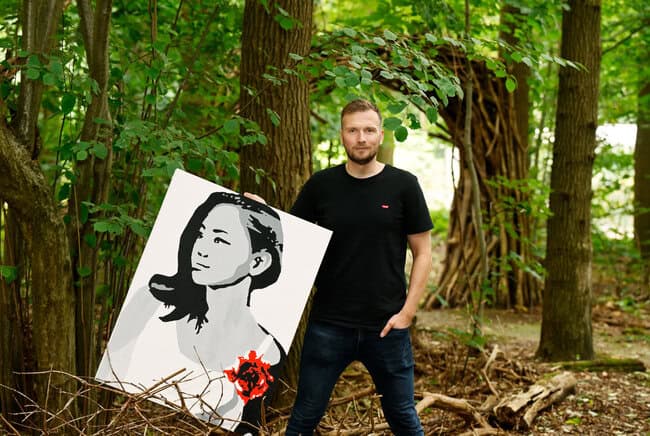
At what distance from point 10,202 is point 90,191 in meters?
0.50

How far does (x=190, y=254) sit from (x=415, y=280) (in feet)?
3.01

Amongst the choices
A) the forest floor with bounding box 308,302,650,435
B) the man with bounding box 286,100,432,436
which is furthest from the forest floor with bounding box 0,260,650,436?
the man with bounding box 286,100,432,436

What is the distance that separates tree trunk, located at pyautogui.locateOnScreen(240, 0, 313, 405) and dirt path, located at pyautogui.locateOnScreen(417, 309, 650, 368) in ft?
9.26

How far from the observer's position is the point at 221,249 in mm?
3004

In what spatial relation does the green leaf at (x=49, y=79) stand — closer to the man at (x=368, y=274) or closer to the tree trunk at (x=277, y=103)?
the man at (x=368, y=274)

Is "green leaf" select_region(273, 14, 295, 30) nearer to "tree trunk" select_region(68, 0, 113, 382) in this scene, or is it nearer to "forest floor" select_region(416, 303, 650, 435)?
"tree trunk" select_region(68, 0, 113, 382)

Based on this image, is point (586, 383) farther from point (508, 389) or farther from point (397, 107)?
point (397, 107)

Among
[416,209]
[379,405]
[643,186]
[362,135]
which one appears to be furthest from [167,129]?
[643,186]

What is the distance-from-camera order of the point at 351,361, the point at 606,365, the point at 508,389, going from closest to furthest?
the point at 351,361 → the point at 508,389 → the point at 606,365

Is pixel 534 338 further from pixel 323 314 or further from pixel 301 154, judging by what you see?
pixel 323 314

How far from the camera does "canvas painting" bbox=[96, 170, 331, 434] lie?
9.48 feet

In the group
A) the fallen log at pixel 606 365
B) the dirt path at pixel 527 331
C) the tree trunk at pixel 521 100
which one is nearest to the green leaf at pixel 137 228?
the dirt path at pixel 527 331

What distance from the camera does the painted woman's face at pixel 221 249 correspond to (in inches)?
117

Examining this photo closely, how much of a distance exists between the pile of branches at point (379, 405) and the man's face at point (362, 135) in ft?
3.30
